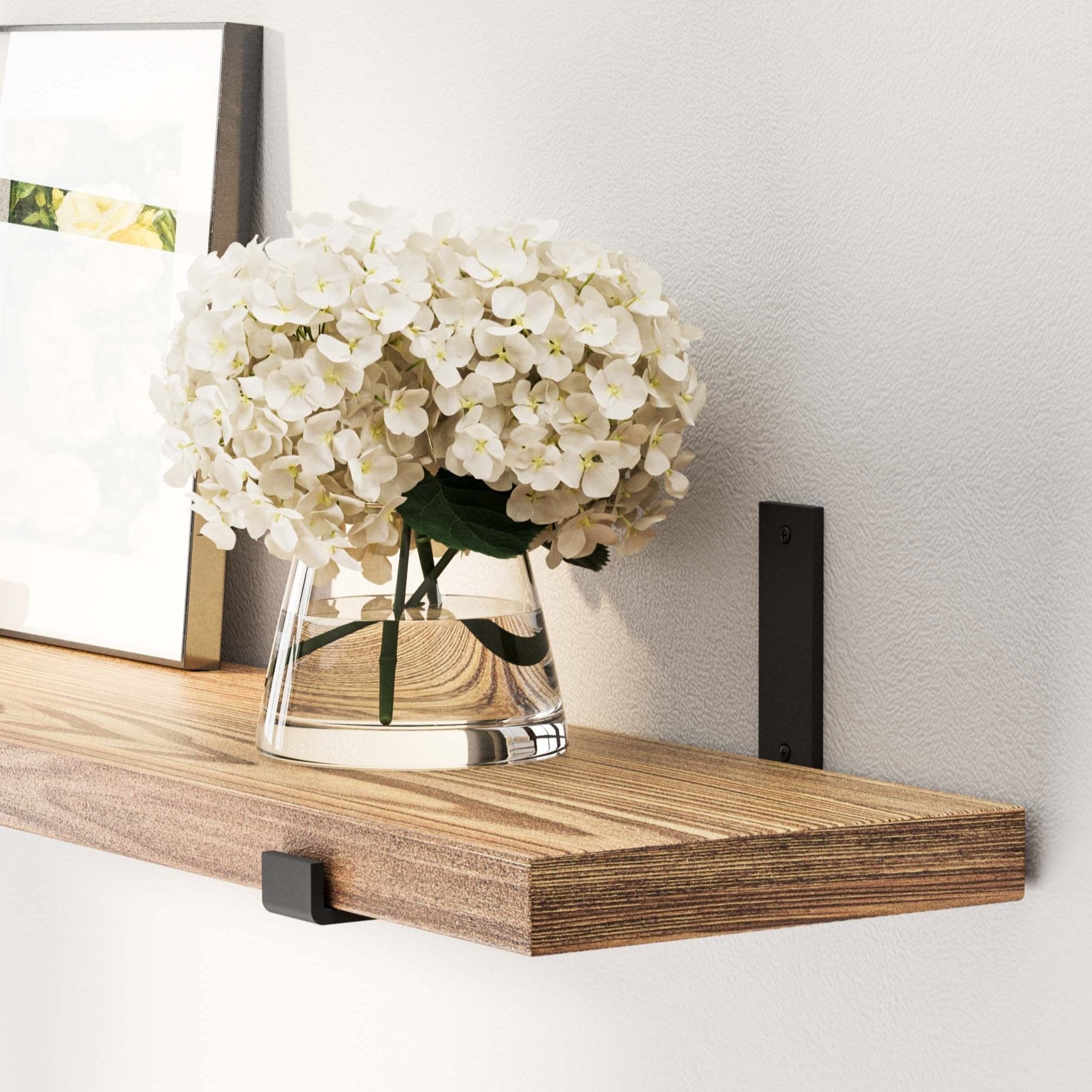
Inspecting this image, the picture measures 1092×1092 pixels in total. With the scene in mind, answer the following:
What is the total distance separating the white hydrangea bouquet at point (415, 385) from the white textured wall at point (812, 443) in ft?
0.28

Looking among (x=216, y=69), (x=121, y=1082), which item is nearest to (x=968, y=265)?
(x=216, y=69)

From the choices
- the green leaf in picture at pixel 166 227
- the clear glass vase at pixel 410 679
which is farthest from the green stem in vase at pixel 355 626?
the green leaf in picture at pixel 166 227

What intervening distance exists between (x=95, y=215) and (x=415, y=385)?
1.47 ft

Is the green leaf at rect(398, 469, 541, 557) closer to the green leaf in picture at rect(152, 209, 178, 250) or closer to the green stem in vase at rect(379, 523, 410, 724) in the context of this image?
the green stem in vase at rect(379, 523, 410, 724)

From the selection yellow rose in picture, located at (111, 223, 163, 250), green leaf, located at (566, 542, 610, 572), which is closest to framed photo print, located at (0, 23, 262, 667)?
yellow rose in picture, located at (111, 223, 163, 250)

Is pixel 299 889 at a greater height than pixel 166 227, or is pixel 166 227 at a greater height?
pixel 166 227

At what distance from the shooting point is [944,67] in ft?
2.10

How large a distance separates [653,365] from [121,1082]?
753mm

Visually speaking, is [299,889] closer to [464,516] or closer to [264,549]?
[464,516]

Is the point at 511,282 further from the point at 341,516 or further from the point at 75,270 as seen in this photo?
the point at 75,270

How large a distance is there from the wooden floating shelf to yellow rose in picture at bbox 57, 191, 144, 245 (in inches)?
14.1

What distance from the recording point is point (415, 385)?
63 centimetres

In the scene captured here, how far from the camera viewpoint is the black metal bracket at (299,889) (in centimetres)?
57

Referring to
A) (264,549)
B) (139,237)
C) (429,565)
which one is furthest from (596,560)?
(139,237)
